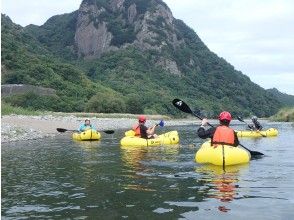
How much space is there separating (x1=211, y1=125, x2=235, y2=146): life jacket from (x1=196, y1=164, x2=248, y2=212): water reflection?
72cm

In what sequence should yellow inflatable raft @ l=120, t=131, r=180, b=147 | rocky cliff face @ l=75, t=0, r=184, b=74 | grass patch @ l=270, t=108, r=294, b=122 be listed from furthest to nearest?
1. rocky cliff face @ l=75, t=0, r=184, b=74
2. grass patch @ l=270, t=108, r=294, b=122
3. yellow inflatable raft @ l=120, t=131, r=180, b=147

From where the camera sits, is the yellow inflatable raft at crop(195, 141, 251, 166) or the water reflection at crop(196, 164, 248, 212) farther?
the yellow inflatable raft at crop(195, 141, 251, 166)

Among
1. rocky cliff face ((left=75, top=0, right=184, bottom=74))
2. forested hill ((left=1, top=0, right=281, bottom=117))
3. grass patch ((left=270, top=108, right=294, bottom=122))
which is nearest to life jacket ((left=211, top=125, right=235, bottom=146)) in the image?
grass patch ((left=270, top=108, right=294, bottom=122))

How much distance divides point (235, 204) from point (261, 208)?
18.8 inches

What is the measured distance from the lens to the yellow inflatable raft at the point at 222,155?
13328 millimetres

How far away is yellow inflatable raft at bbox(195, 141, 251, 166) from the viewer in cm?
1333

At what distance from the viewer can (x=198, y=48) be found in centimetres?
17800

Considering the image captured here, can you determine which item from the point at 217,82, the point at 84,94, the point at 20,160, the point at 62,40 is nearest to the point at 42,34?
the point at 62,40

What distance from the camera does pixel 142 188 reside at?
10.2 metres

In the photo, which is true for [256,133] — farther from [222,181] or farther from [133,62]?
[133,62]

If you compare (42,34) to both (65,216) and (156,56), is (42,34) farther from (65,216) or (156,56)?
(65,216)

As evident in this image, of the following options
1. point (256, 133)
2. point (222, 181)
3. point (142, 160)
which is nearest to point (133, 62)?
point (256, 133)

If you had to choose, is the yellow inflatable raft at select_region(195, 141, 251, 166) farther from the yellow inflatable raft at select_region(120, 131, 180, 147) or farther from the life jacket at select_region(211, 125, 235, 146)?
the yellow inflatable raft at select_region(120, 131, 180, 147)

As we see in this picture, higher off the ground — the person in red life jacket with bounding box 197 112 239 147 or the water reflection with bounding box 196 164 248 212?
the person in red life jacket with bounding box 197 112 239 147
